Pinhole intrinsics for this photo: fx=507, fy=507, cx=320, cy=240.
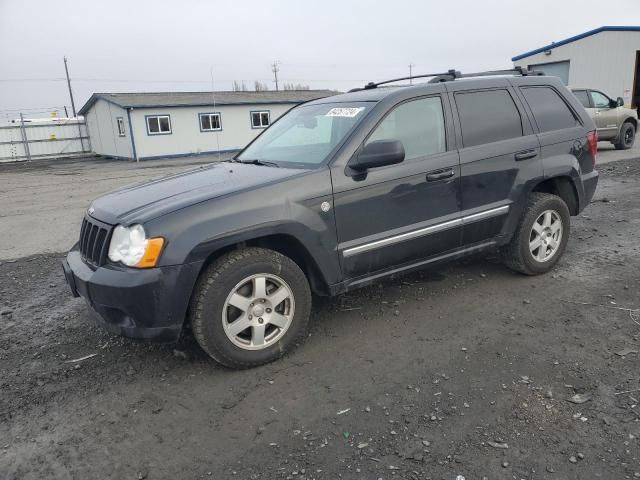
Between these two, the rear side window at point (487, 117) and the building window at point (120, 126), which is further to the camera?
the building window at point (120, 126)

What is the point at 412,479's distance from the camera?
2.40 meters

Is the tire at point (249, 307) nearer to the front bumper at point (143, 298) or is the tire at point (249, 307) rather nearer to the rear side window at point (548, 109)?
the front bumper at point (143, 298)

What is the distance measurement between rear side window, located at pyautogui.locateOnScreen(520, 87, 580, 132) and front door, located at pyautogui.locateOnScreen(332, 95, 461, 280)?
3.75 feet

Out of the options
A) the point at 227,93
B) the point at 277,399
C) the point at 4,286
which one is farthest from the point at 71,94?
the point at 277,399

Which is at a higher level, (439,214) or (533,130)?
(533,130)

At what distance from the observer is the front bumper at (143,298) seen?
3068mm

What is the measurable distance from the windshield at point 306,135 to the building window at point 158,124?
23.7 metres

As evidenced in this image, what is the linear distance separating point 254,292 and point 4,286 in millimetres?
3616

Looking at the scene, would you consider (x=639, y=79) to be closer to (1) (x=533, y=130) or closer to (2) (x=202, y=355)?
(1) (x=533, y=130)

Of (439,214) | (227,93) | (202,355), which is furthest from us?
(227,93)

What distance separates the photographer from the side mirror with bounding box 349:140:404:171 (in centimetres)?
355

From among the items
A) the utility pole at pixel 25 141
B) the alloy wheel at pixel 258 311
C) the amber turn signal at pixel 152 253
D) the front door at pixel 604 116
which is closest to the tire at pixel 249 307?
the alloy wheel at pixel 258 311

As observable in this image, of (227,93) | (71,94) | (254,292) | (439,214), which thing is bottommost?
(254,292)

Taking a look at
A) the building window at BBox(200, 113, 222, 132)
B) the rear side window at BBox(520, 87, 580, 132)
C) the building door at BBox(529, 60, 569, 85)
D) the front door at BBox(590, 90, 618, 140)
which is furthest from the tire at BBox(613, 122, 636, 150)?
the building window at BBox(200, 113, 222, 132)
